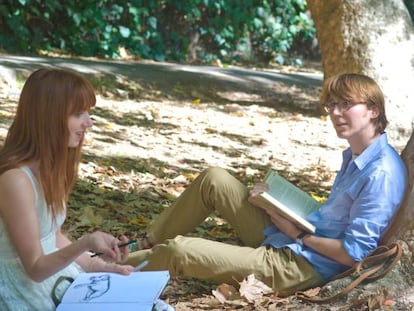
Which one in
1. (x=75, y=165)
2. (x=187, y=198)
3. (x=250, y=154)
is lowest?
(x=250, y=154)

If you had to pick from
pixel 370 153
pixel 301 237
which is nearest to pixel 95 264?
pixel 301 237

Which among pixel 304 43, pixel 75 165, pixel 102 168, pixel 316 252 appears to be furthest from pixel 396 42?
pixel 304 43

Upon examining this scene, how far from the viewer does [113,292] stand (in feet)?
9.45

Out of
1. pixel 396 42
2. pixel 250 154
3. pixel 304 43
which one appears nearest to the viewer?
pixel 250 154

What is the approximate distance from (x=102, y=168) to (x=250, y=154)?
153 cm

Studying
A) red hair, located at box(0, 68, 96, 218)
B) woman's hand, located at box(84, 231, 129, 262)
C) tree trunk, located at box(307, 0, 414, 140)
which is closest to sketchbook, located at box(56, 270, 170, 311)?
woman's hand, located at box(84, 231, 129, 262)

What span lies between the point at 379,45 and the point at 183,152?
2.23 m

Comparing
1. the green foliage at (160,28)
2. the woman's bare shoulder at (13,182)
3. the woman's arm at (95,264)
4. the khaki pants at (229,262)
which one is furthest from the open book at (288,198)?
the green foliage at (160,28)

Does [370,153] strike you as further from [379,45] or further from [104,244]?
[379,45]

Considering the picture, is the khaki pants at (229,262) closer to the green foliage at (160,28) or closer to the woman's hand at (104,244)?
the woman's hand at (104,244)

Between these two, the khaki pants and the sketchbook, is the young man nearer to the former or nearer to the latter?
the khaki pants

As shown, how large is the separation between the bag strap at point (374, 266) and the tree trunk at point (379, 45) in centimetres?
404

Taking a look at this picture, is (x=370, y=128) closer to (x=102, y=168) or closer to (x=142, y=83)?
(x=102, y=168)

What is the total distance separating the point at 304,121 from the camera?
28.0 ft
